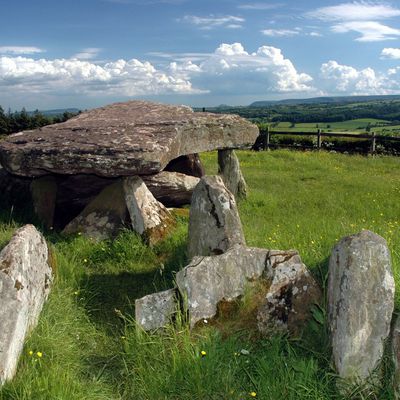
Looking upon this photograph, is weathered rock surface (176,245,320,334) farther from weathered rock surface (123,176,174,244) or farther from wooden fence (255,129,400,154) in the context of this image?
wooden fence (255,129,400,154)

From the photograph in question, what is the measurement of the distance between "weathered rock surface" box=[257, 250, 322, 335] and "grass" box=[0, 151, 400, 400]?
0.51 ft

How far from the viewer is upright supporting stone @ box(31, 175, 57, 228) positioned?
9.89m

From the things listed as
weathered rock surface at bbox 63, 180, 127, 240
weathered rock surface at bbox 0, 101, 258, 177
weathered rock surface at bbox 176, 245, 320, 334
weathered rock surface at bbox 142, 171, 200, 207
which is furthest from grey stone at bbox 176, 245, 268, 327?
weathered rock surface at bbox 142, 171, 200, 207

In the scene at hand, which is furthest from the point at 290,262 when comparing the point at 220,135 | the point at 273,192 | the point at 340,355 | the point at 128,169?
the point at 273,192

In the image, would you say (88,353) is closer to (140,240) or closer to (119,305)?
(119,305)

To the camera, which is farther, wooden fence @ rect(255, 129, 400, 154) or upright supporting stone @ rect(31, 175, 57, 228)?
wooden fence @ rect(255, 129, 400, 154)

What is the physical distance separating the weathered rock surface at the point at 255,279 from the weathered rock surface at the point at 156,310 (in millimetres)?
178

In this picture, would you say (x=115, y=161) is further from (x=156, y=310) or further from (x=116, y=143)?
(x=156, y=310)

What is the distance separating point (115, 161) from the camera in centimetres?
859

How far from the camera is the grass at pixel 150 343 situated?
14.5 ft

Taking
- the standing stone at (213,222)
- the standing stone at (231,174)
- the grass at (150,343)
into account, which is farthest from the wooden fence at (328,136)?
the standing stone at (213,222)

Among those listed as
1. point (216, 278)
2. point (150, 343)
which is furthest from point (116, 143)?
point (150, 343)

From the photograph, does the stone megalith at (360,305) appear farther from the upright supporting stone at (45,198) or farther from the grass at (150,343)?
the upright supporting stone at (45,198)

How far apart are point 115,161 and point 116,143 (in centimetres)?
42
